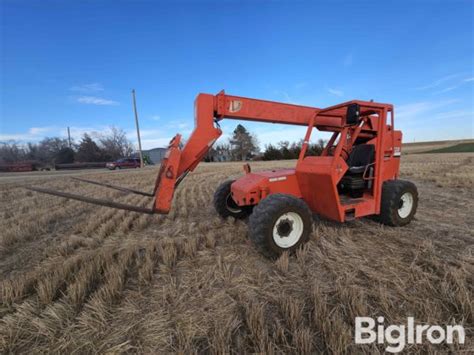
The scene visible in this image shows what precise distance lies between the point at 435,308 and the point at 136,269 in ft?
11.7

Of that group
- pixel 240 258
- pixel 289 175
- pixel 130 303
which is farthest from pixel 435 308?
pixel 130 303

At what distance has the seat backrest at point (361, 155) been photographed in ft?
15.1

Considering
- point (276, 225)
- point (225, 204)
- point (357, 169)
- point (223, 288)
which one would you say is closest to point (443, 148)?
point (357, 169)

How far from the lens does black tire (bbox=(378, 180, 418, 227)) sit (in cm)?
434

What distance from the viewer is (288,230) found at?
354 centimetres

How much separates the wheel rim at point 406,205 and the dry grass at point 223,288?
1.01ft

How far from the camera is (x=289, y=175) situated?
164 inches

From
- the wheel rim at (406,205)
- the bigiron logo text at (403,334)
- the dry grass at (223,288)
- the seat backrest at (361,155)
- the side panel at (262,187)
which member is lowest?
the bigiron logo text at (403,334)

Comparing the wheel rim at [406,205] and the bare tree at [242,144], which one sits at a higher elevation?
the bare tree at [242,144]

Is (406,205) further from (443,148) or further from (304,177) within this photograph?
(443,148)

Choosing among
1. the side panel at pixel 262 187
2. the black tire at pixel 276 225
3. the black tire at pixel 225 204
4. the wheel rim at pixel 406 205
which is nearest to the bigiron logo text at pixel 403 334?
the black tire at pixel 276 225

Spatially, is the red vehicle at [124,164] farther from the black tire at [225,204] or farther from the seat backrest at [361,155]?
the seat backrest at [361,155]

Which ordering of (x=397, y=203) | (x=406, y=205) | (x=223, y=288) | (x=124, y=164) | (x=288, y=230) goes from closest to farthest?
(x=223, y=288), (x=288, y=230), (x=397, y=203), (x=406, y=205), (x=124, y=164)

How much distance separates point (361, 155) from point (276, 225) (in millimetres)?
2767
